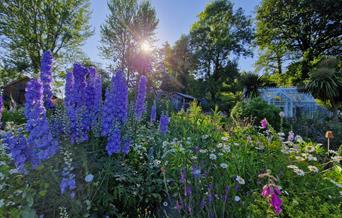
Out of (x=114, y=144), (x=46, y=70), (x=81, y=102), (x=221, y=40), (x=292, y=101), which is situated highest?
(x=221, y=40)

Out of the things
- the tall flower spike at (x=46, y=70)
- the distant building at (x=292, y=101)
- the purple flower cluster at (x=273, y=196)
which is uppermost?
the tall flower spike at (x=46, y=70)

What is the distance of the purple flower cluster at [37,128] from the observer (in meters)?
1.66

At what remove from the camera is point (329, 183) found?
2193 millimetres

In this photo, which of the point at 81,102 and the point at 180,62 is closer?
the point at 81,102

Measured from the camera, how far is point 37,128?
1.65 meters

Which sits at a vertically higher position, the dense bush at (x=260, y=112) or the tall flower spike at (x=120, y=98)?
the tall flower spike at (x=120, y=98)

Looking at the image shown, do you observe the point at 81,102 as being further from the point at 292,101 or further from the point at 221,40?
the point at 221,40

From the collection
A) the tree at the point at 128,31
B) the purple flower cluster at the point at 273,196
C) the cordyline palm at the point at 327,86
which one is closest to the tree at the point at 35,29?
the tree at the point at 128,31

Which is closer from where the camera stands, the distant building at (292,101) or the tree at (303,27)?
the distant building at (292,101)

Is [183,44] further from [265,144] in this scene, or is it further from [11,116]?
[265,144]

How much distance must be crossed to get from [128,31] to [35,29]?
7.25m

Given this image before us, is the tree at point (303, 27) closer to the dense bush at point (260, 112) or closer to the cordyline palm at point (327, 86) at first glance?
the cordyline palm at point (327, 86)

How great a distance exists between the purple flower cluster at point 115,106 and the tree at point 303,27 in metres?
19.8

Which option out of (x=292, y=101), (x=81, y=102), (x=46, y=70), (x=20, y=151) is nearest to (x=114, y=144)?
(x=81, y=102)
